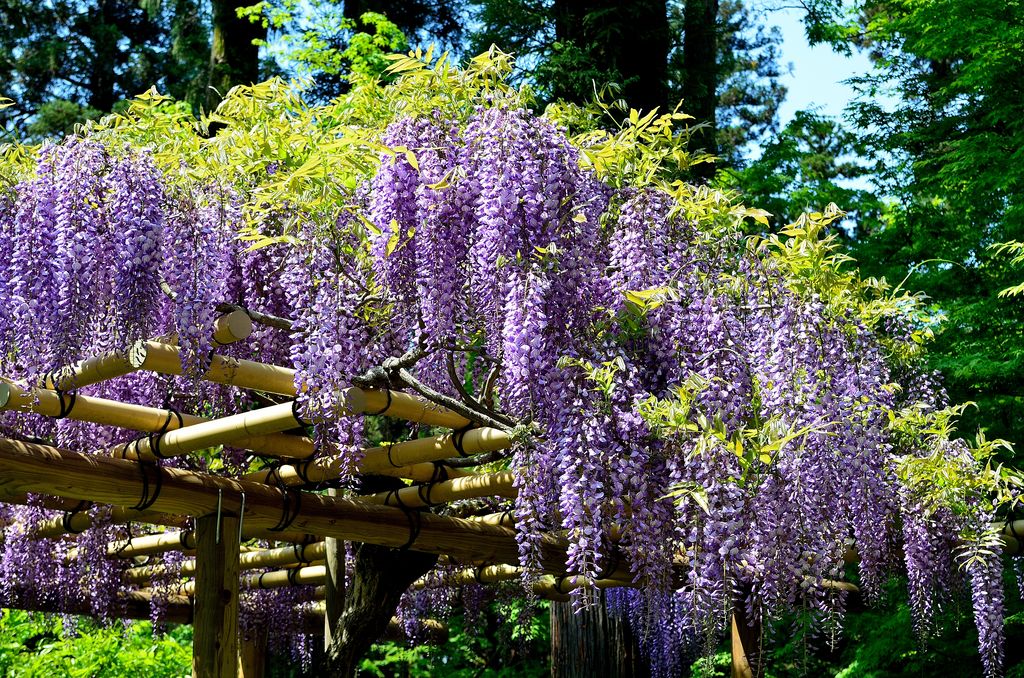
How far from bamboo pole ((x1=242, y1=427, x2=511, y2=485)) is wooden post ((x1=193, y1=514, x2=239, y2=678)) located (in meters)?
0.53

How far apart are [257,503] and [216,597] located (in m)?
0.47

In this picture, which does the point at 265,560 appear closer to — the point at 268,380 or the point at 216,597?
the point at 216,597

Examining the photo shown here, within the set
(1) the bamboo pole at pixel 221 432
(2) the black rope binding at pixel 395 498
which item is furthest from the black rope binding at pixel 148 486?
(2) the black rope binding at pixel 395 498

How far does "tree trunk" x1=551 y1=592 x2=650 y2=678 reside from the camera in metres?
7.58

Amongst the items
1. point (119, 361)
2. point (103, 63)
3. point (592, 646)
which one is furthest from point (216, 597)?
point (103, 63)

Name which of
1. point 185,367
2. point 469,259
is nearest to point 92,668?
point 185,367

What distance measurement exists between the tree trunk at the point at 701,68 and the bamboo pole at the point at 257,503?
13.9 ft

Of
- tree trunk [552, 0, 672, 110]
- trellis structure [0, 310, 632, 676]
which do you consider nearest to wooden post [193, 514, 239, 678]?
trellis structure [0, 310, 632, 676]

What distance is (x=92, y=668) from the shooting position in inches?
346

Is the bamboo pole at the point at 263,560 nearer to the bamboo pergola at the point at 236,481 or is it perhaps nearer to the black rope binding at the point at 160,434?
the bamboo pergola at the point at 236,481

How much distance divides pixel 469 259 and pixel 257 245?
0.79 metres

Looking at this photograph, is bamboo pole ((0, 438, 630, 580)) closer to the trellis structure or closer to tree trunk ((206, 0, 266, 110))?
the trellis structure

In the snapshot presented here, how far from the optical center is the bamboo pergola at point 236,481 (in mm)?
4379

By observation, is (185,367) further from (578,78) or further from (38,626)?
(38,626)
